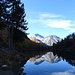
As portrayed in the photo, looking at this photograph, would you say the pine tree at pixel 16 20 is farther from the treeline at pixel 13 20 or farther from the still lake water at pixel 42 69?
the still lake water at pixel 42 69

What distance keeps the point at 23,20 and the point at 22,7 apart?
342 cm

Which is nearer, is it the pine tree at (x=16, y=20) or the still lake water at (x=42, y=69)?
the still lake water at (x=42, y=69)

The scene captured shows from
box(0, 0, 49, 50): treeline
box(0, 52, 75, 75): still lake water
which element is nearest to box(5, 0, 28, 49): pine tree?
box(0, 0, 49, 50): treeline

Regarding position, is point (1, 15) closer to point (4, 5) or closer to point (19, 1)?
point (4, 5)

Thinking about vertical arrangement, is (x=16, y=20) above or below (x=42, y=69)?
above

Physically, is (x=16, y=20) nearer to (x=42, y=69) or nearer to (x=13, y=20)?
(x=13, y=20)

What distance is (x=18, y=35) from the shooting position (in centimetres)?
5622

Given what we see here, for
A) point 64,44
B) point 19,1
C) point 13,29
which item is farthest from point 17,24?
point 64,44

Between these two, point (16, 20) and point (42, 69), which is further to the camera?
point (16, 20)

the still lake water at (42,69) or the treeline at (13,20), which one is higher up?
the treeline at (13,20)

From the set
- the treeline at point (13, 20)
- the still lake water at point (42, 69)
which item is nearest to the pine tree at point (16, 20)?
the treeline at point (13, 20)

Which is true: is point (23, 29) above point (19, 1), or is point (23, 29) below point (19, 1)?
below

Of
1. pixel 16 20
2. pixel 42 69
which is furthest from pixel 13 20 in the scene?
pixel 42 69

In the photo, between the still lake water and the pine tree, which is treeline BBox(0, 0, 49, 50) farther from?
the still lake water
